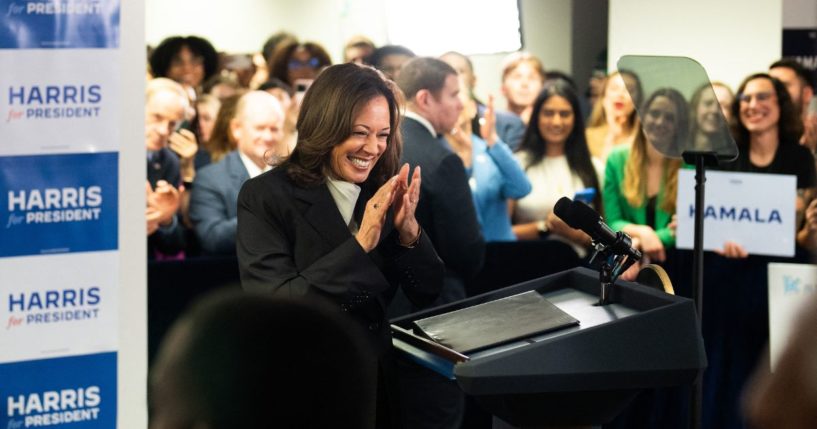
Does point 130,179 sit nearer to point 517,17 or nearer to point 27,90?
point 27,90

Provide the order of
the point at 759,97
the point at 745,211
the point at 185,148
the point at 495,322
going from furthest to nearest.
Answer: the point at 185,148 → the point at 759,97 → the point at 745,211 → the point at 495,322

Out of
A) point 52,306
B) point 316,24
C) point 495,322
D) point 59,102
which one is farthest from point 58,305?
point 316,24

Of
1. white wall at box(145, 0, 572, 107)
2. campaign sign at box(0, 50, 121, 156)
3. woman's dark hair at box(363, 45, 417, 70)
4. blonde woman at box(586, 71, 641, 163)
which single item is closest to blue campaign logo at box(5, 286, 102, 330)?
campaign sign at box(0, 50, 121, 156)

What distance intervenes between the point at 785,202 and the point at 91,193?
107 inches

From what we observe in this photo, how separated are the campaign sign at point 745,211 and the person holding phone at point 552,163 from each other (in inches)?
20.0

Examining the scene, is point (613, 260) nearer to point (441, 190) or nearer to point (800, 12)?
point (441, 190)

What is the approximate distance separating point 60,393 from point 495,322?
1.62 m

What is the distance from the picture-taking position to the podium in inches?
91.8

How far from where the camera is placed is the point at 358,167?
3.26 meters

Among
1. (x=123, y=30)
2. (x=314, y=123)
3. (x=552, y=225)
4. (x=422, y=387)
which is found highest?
(x=123, y=30)

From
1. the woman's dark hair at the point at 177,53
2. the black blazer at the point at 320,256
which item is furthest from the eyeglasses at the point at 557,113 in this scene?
the black blazer at the point at 320,256

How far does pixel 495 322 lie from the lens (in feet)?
8.66

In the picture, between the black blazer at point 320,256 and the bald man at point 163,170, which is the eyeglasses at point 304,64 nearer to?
the bald man at point 163,170

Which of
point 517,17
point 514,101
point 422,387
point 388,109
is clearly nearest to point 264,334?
point 388,109
